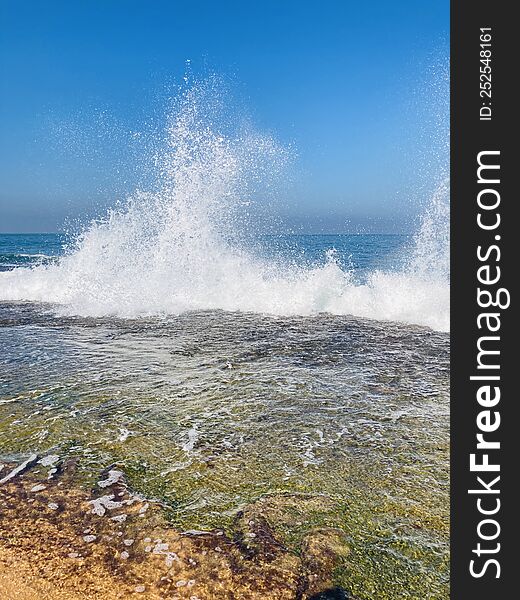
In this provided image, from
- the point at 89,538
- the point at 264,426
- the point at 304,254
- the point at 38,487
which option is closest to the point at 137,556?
the point at 89,538

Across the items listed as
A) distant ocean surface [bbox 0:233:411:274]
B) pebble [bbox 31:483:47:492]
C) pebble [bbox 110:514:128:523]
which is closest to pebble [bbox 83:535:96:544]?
pebble [bbox 110:514:128:523]

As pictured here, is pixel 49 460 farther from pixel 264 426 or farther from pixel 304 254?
pixel 304 254

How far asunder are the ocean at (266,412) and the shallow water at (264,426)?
0.02 meters

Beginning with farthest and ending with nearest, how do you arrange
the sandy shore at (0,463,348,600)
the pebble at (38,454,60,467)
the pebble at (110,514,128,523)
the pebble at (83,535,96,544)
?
1. the pebble at (38,454,60,467)
2. the pebble at (110,514,128,523)
3. the pebble at (83,535,96,544)
4. the sandy shore at (0,463,348,600)

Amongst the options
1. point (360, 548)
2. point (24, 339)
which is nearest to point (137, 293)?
point (24, 339)

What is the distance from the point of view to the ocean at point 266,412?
3.12 m

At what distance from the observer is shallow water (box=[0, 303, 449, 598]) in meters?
3.10

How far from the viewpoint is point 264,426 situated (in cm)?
473

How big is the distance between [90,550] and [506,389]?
2491 millimetres

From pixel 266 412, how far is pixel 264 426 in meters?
0.39

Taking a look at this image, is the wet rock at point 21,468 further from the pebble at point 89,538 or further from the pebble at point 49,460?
the pebble at point 89,538

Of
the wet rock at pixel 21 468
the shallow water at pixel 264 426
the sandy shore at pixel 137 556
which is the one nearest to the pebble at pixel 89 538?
the sandy shore at pixel 137 556

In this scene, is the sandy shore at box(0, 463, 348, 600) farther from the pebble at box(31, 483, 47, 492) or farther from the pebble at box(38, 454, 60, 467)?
the pebble at box(38, 454, 60, 467)

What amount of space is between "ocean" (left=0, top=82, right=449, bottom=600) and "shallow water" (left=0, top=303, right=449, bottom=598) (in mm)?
17
